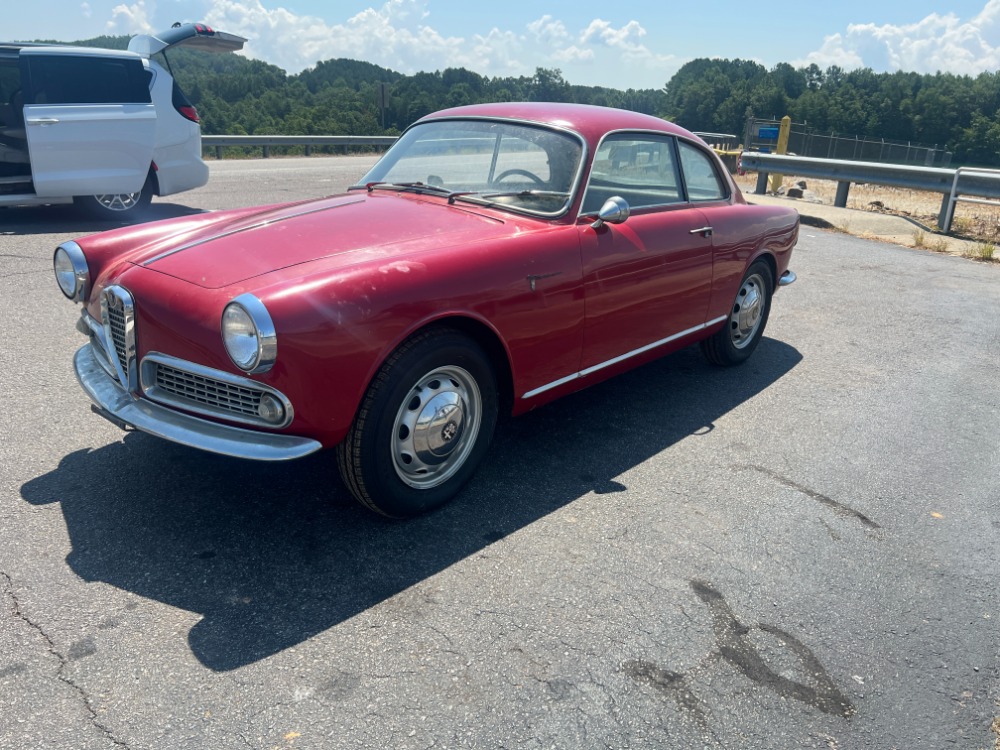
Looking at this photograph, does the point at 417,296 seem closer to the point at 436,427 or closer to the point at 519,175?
the point at 436,427

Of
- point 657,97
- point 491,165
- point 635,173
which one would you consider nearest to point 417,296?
point 491,165

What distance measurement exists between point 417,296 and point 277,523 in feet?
3.53

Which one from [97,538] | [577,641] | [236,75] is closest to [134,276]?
[97,538]

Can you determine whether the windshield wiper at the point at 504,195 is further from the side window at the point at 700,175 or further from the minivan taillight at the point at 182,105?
the minivan taillight at the point at 182,105

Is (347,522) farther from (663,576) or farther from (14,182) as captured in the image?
(14,182)

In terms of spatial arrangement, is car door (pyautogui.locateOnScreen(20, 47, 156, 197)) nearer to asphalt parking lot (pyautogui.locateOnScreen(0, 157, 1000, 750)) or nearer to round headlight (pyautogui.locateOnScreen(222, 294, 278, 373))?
asphalt parking lot (pyautogui.locateOnScreen(0, 157, 1000, 750))

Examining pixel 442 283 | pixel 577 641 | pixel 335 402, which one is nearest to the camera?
pixel 577 641

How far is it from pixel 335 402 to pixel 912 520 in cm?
260

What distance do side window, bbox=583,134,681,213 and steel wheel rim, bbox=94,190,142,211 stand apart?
712 cm

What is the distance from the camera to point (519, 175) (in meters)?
4.16

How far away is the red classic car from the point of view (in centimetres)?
291

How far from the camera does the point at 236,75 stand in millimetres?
45500

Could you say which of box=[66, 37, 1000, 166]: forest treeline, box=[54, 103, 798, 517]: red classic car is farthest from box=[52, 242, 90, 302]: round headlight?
box=[66, 37, 1000, 166]: forest treeline

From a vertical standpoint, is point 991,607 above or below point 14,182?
below
